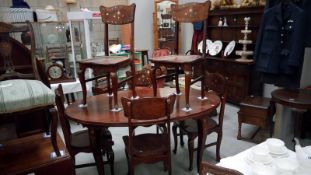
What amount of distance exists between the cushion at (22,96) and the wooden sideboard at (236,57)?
296 centimetres

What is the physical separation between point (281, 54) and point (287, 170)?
178cm

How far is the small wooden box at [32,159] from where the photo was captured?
163cm

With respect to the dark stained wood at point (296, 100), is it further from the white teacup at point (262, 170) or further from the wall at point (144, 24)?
the wall at point (144, 24)

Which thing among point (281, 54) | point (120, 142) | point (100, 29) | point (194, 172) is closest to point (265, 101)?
point (281, 54)

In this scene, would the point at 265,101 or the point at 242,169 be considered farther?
the point at 265,101

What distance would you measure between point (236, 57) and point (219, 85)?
1988 millimetres

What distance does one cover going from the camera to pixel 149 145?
2.05 meters

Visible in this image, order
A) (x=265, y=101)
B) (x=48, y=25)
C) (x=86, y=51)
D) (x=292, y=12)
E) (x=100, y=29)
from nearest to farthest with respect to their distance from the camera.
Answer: (x=292, y=12) < (x=265, y=101) < (x=48, y=25) < (x=86, y=51) < (x=100, y=29)

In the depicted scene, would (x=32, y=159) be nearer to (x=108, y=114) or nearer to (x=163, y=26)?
(x=108, y=114)

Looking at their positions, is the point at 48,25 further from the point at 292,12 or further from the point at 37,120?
the point at 292,12

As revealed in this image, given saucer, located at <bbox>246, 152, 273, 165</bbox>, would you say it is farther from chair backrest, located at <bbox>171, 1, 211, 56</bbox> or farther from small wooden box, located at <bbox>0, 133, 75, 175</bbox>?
small wooden box, located at <bbox>0, 133, 75, 175</bbox>

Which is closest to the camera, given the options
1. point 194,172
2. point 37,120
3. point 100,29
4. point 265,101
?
point 194,172

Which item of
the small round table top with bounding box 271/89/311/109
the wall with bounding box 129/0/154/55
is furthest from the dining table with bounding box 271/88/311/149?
the wall with bounding box 129/0/154/55

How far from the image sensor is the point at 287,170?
1.27 metres
